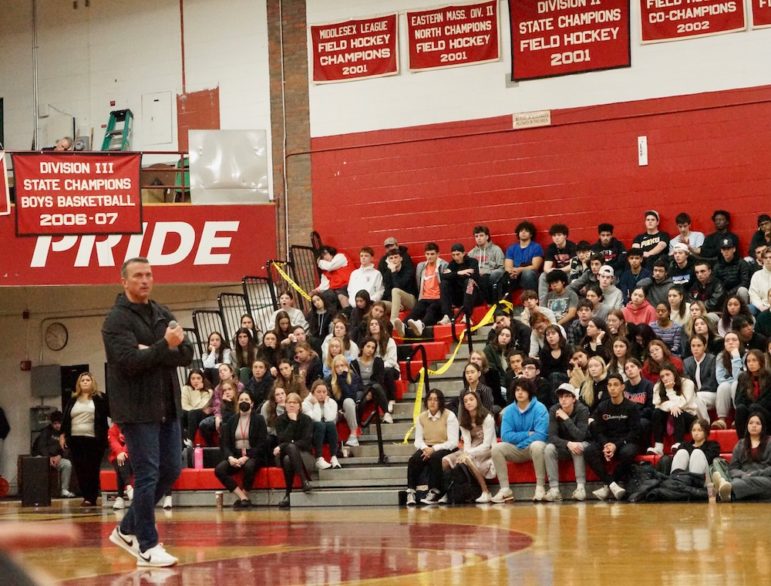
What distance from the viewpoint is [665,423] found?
12.4m

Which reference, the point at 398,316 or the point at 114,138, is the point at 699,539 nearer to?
the point at 398,316

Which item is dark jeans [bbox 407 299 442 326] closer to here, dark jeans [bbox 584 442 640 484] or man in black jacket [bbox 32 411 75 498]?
dark jeans [bbox 584 442 640 484]

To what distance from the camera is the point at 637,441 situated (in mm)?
12203

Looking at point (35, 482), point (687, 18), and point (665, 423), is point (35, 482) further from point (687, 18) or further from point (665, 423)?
point (687, 18)

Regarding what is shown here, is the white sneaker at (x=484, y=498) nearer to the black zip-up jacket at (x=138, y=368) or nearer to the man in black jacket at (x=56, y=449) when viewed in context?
the black zip-up jacket at (x=138, y=368)

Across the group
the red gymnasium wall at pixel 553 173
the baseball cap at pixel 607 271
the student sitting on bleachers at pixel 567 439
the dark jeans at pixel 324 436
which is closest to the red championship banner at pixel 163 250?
the red gymnasium wall at pixel 553 173

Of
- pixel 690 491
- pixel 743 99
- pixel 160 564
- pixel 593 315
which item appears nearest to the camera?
pixel 160 564

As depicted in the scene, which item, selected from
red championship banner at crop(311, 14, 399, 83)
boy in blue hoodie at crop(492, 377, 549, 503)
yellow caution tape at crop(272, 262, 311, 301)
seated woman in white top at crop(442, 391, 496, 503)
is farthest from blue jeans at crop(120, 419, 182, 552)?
red championship banner at crop(311, 14, 399, 83)

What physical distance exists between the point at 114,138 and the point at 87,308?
3.09m

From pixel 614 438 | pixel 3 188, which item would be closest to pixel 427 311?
pixel 614 438

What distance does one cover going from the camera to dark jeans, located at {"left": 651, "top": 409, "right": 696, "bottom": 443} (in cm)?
1209

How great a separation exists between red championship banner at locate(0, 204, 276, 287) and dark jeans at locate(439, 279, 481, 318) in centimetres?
391

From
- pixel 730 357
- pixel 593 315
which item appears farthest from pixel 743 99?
pixel 730 357

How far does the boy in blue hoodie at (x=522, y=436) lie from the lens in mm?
12422
